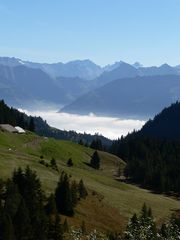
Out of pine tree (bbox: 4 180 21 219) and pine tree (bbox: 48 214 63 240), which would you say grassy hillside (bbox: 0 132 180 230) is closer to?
pine tree (bbox: 4 180 21 219)

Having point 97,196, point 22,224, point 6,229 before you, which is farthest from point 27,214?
Answer: point 97,196

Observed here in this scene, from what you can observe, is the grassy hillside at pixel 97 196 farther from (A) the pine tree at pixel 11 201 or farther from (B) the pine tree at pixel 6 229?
(B) the pine tree at pixel 6 229

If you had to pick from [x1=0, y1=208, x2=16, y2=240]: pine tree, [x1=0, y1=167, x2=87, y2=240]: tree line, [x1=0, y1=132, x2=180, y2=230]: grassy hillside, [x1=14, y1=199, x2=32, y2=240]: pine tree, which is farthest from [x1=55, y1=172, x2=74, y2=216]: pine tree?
[x1=0, y1=208, x2=16, y2=240]: pine tree

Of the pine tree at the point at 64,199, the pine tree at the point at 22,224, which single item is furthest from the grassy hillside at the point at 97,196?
the pine tree at the point at 22,224

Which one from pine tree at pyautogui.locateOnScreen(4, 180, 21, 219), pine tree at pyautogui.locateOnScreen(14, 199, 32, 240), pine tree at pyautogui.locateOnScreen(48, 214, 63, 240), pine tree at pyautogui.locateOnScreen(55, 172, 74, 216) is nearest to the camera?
pine tree at pyautogui.locateOnScreen(14, 199, 32, 240)

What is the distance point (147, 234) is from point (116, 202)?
78.6 meters

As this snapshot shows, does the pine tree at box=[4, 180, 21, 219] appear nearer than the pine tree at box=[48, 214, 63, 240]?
Yes

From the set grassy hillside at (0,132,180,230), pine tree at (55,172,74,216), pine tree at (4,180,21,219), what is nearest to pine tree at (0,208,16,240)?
pine tree at (4,180,21,219)

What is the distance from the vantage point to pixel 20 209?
64.6 meters

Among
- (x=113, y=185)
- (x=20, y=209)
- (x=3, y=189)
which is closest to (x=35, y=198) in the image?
(x=3, y=189)

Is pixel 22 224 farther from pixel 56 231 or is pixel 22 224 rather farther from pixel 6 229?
pixel 6 229

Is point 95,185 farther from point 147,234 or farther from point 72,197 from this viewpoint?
point 147,234

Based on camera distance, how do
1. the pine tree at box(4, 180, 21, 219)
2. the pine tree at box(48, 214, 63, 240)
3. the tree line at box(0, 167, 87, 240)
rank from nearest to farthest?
the tree line at box(0, 167, 87, 240) < the pine tree at box(4, 180, 21, 219) < the pine tree at box(48, 214, 63, 240)

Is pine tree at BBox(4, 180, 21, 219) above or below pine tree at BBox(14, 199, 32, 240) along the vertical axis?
above
